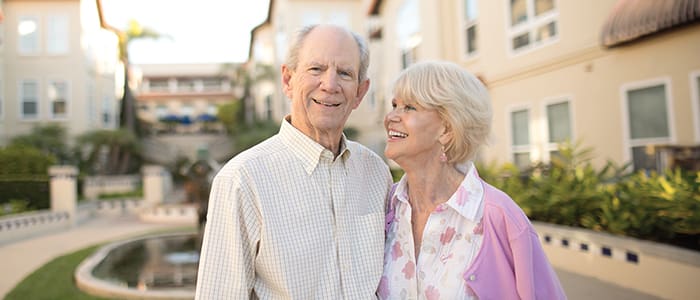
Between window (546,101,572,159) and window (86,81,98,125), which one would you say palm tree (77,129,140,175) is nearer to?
window (86,81,98,125)

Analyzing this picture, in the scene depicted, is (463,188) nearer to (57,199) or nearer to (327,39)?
(327,39)

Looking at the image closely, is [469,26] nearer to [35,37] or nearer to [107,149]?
[107,149]

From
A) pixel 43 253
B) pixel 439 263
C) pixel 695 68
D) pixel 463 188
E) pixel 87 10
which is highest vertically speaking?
pixel 87 10

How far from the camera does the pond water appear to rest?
7.00 meters

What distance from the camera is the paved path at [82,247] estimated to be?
4.88 m

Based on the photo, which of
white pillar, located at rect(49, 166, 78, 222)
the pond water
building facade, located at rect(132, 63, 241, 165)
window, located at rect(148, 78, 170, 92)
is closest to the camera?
the pond water

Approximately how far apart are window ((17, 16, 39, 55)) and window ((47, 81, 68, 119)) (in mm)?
1932

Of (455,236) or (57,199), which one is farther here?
(57,199)

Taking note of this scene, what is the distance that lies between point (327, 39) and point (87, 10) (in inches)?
1155

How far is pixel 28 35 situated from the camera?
24.8m

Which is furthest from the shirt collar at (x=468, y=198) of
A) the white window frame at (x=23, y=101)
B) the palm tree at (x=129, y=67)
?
the palm tree at (x=129, y=67)

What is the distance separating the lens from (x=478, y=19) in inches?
500

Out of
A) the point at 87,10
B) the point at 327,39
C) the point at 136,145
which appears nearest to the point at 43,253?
the point at 327,39

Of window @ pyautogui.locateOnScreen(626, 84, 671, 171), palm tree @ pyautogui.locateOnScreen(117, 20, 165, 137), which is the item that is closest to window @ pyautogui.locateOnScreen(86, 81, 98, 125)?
palm tree @ pyautogui.locateOnScreen(117, 20, 165, 137)
